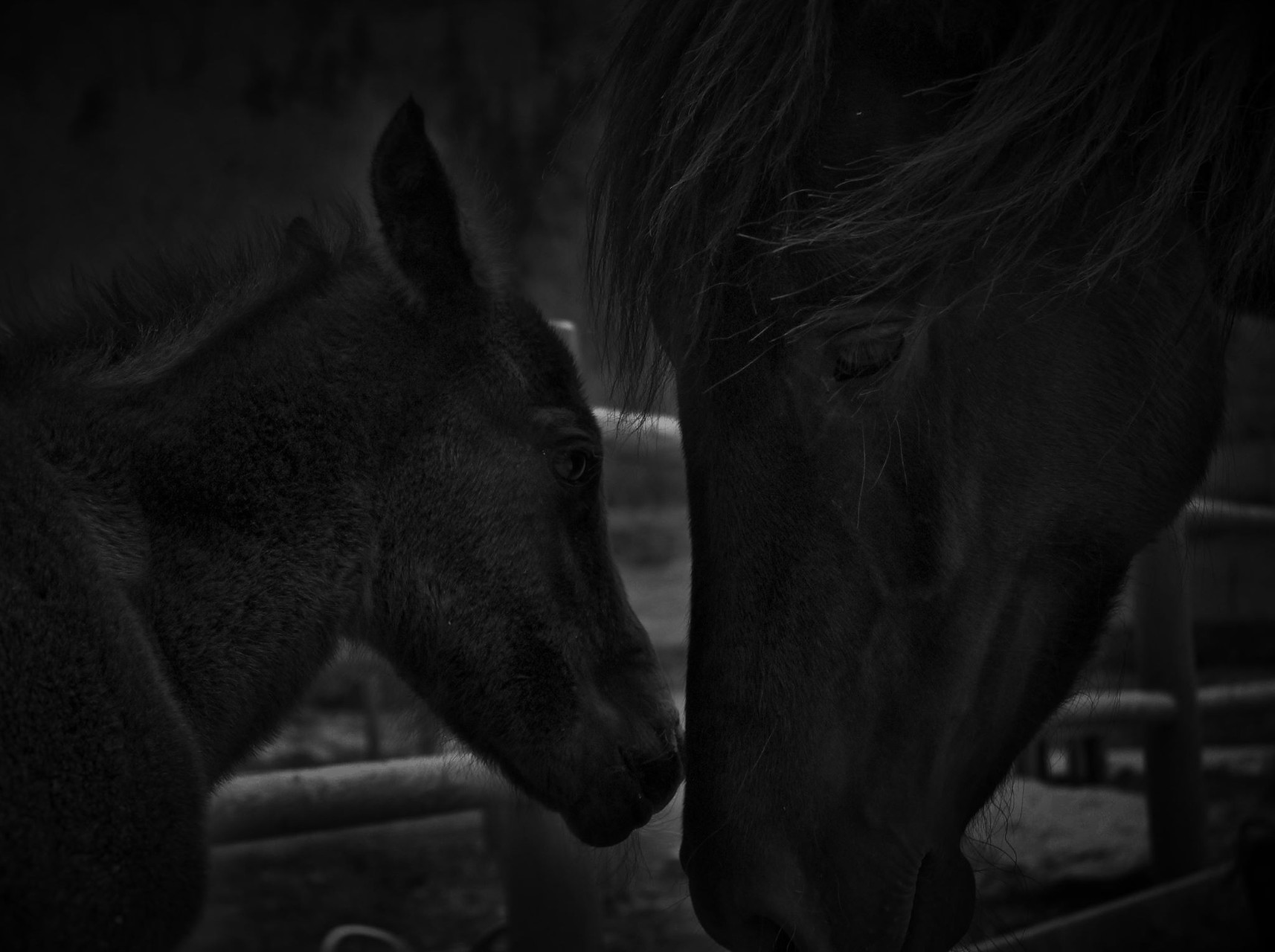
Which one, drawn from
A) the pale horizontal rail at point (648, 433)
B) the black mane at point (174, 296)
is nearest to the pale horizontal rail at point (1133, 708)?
the pale horizontal rail at point (648, 433)

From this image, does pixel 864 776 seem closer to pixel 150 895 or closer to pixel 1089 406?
pixel 1089 406

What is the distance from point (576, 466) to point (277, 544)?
1.81ft

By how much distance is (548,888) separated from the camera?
219 centimetres

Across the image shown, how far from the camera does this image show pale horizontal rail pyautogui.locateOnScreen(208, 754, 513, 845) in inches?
73.2

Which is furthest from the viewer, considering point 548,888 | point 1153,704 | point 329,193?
point 329,193

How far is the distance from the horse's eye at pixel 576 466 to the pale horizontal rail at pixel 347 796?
0.59 metres

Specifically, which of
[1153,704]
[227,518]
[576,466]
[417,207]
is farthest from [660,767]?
[1153,704]

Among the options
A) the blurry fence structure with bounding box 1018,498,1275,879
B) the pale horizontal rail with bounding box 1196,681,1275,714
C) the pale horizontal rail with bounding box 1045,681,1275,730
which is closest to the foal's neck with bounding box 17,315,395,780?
the pale horizontal rail with bounding box 1045,681,1275,730

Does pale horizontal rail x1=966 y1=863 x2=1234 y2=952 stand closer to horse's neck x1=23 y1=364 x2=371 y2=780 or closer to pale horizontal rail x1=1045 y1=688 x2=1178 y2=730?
pale horizontal rail x1=1045 y1=688 x2=1178 y2=730

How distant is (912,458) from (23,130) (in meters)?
8.83

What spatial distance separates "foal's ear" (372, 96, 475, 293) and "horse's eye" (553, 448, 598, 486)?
36 centimetres

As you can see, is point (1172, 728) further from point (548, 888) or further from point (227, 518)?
point (227, 518)

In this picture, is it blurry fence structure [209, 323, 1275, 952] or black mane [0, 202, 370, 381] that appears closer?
black mane [0, 202, 370, 381]

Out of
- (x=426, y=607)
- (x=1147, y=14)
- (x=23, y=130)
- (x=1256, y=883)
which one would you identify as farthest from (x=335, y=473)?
(x=23, y=130)
